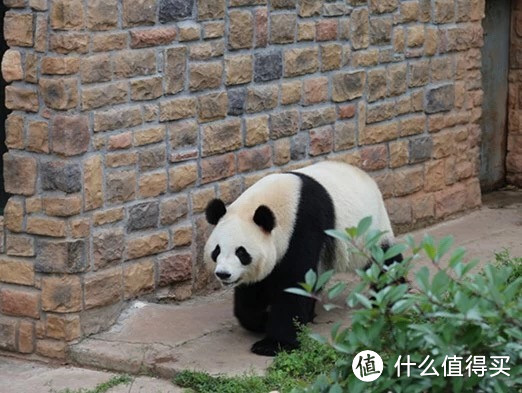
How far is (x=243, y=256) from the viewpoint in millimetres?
6586

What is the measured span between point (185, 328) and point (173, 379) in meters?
0.65

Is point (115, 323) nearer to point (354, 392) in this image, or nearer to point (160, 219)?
point (160, 219)

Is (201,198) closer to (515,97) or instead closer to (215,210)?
(215,210)

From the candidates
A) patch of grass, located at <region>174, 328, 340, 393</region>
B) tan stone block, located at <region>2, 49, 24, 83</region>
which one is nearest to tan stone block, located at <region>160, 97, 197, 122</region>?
tan stone block, located at <region>2, 49, 24, 83</region>

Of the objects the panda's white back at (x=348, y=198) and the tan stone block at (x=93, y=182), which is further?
the panda's white back at (x=348, y=198)

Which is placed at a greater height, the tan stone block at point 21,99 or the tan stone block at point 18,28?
the tan stone block at point 18,28

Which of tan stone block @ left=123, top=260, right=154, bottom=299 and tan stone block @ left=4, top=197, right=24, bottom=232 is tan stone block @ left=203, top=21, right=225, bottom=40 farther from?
tan stone block @ left=4, top=197, right=24, bottom=232

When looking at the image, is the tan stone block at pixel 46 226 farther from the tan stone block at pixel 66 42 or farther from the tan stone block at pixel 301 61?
the tan stone block at pixel 301 61

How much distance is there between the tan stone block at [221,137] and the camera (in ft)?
25.2

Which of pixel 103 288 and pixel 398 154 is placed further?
pixel 398 154

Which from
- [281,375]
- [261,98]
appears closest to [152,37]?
[261,98]

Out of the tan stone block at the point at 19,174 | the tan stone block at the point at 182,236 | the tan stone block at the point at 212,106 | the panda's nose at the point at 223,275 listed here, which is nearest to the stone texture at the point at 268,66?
the tan stone block at the point at 212,106

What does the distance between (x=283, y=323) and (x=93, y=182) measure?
1307 mm

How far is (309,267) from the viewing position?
6840 millimetres
